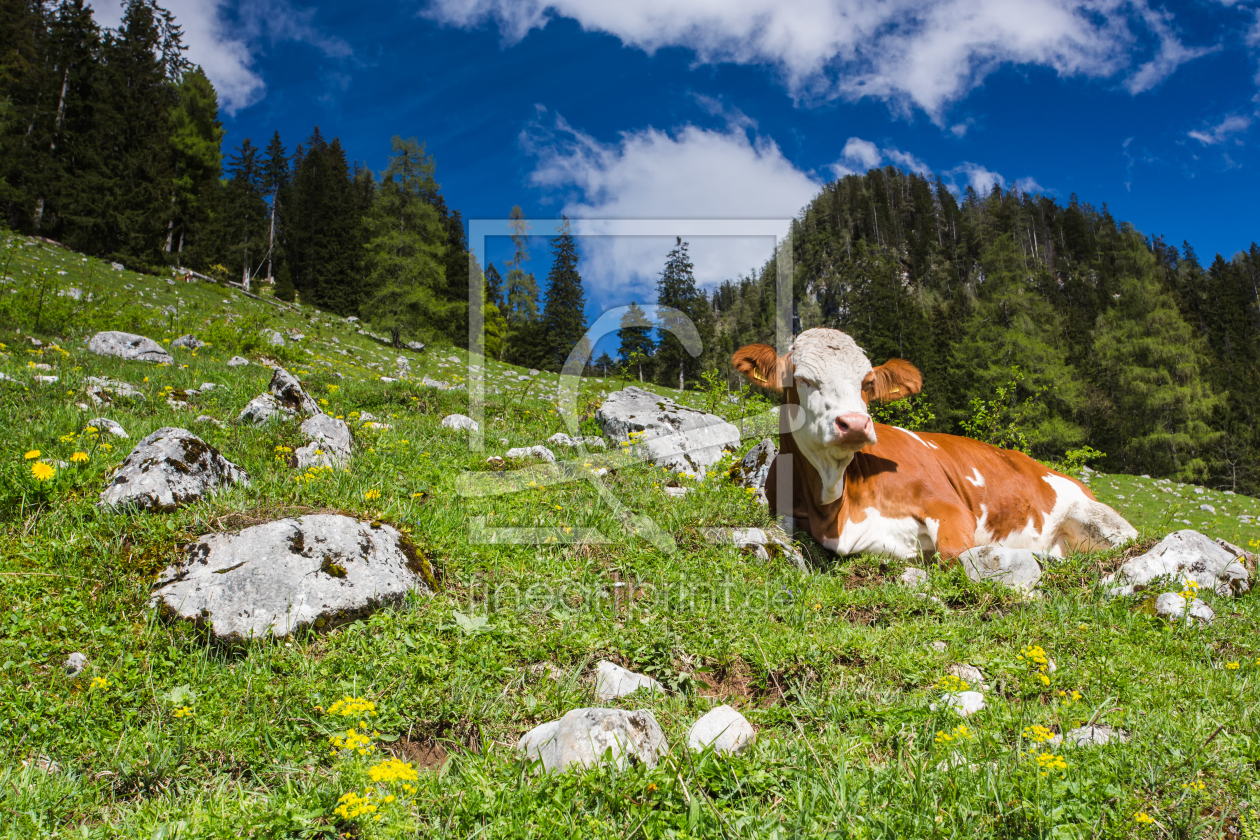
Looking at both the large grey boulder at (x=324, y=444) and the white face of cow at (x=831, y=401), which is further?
the large grey boulder at (x=324, y=444)

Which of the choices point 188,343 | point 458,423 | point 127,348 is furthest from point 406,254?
point 458,423

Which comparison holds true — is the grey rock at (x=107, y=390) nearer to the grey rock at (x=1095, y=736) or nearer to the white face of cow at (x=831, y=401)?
the white face of cow at (x=831, y=401)

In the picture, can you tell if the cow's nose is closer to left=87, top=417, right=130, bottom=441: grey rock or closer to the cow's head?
the cow's head

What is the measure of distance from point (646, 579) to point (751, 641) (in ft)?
4.06

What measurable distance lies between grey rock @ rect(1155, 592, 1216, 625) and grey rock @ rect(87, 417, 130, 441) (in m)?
8.92

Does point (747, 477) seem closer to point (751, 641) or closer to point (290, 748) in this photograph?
point (751, 641)

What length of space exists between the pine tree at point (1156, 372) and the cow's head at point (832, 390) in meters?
44.7

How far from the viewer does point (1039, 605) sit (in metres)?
4.70

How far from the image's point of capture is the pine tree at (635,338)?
7.91m

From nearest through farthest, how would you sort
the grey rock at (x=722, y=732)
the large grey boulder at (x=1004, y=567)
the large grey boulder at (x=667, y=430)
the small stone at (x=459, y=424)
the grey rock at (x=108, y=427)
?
the grey rock at (x=722, y=732) → the large grey boulder at (x=1004, y=567) → the grey rock at (x=108, y=427) → the large grey boulder at (x=667, y=430) → the small stone at (x=459, y=424)

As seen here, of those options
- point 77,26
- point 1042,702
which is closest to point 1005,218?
point 77,26

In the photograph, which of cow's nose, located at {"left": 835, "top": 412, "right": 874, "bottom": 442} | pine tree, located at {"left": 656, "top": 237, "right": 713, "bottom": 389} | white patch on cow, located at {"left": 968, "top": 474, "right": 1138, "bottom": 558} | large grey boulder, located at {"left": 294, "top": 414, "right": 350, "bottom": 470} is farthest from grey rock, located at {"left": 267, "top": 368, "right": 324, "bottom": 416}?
white patch on cow, located at {"left": 968, "top": 474, "right": 1138, "bottom": 558}

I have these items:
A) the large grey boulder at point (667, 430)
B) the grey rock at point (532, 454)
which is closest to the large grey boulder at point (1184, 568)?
the large grey boulder at point (667, 430)

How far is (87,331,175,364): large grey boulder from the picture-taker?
11.3 metres
